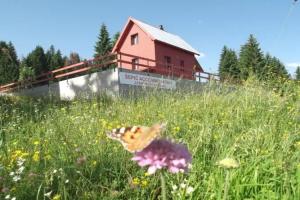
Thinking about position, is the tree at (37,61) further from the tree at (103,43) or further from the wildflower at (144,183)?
the wildflower at (144,183)

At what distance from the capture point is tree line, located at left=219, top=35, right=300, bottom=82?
8.90 m

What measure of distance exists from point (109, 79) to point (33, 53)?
1872 inches

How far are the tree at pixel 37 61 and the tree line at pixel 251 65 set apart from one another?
1046 inches

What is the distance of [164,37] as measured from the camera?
42.5 metres

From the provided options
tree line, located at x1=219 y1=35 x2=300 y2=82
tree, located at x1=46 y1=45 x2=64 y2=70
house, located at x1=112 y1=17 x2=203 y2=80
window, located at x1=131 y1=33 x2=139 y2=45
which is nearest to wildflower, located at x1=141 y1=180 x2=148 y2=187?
tree line, located at x1=219 y1=35 x2=300 y2=82

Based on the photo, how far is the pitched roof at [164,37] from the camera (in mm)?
40884

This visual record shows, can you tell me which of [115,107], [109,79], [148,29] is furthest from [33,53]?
[115,107]

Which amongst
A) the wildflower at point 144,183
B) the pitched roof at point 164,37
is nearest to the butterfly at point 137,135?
the wildflower at point 144,183

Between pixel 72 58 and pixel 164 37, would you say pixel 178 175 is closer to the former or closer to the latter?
pixel 164 37

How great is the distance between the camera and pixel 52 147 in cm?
463

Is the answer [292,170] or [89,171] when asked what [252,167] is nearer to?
[292,170]

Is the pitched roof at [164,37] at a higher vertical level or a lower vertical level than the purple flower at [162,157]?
higher

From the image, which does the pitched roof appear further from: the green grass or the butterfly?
the butterfly

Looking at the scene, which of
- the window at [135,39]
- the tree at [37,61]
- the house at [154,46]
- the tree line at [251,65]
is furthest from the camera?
the tree at [37,61]
